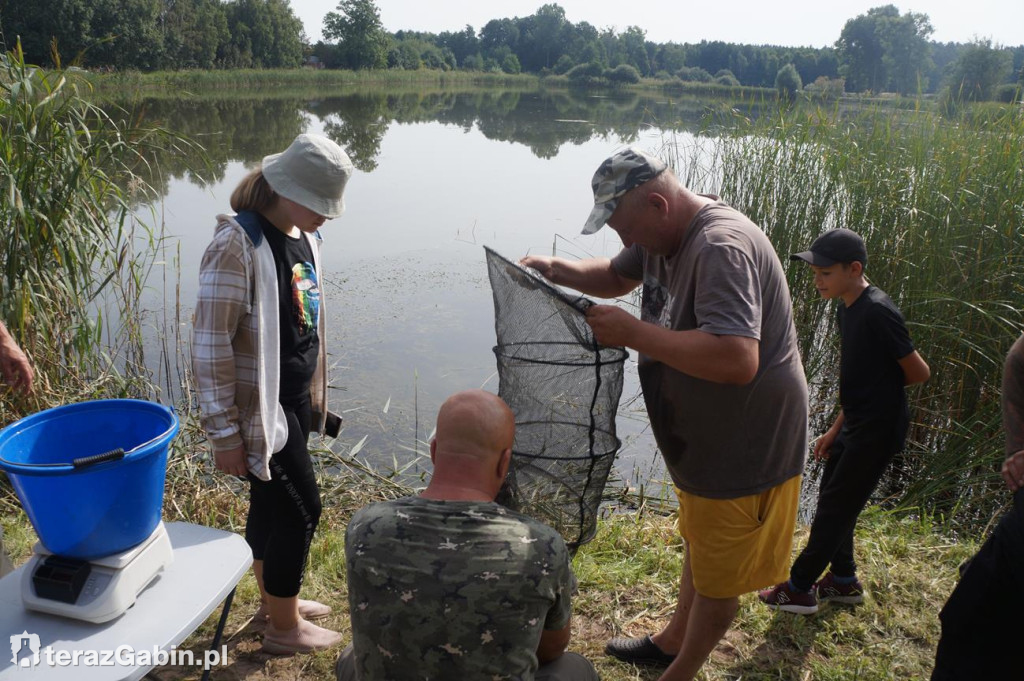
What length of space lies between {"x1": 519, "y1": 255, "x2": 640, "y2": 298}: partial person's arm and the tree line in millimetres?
2858

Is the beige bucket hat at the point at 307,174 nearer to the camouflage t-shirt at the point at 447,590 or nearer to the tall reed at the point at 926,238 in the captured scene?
the camouflage t-shirt at the point at 447,590

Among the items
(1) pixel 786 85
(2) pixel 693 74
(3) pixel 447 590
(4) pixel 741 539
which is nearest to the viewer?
(3) pixel 447 590

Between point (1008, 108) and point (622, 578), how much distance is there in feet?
14.2

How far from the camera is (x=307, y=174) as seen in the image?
6.73ft

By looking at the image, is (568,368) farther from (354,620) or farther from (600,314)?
(354,620)

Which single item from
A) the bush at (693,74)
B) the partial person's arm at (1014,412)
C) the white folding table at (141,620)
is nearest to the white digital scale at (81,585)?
the white folding table at (141,620)

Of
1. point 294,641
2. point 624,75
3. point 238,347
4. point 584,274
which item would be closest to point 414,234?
point 584,274

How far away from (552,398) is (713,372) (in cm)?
79

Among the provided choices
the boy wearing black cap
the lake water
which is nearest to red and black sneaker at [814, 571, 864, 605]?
the boy wearing black cap

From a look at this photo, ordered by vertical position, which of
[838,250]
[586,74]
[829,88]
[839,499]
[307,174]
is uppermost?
[586,74]

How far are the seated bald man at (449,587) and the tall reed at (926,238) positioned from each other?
307 cm

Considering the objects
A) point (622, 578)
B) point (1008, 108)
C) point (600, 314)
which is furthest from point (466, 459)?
point (1008, 108)

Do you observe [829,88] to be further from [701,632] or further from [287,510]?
[287,510]

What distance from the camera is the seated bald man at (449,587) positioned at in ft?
4.49
